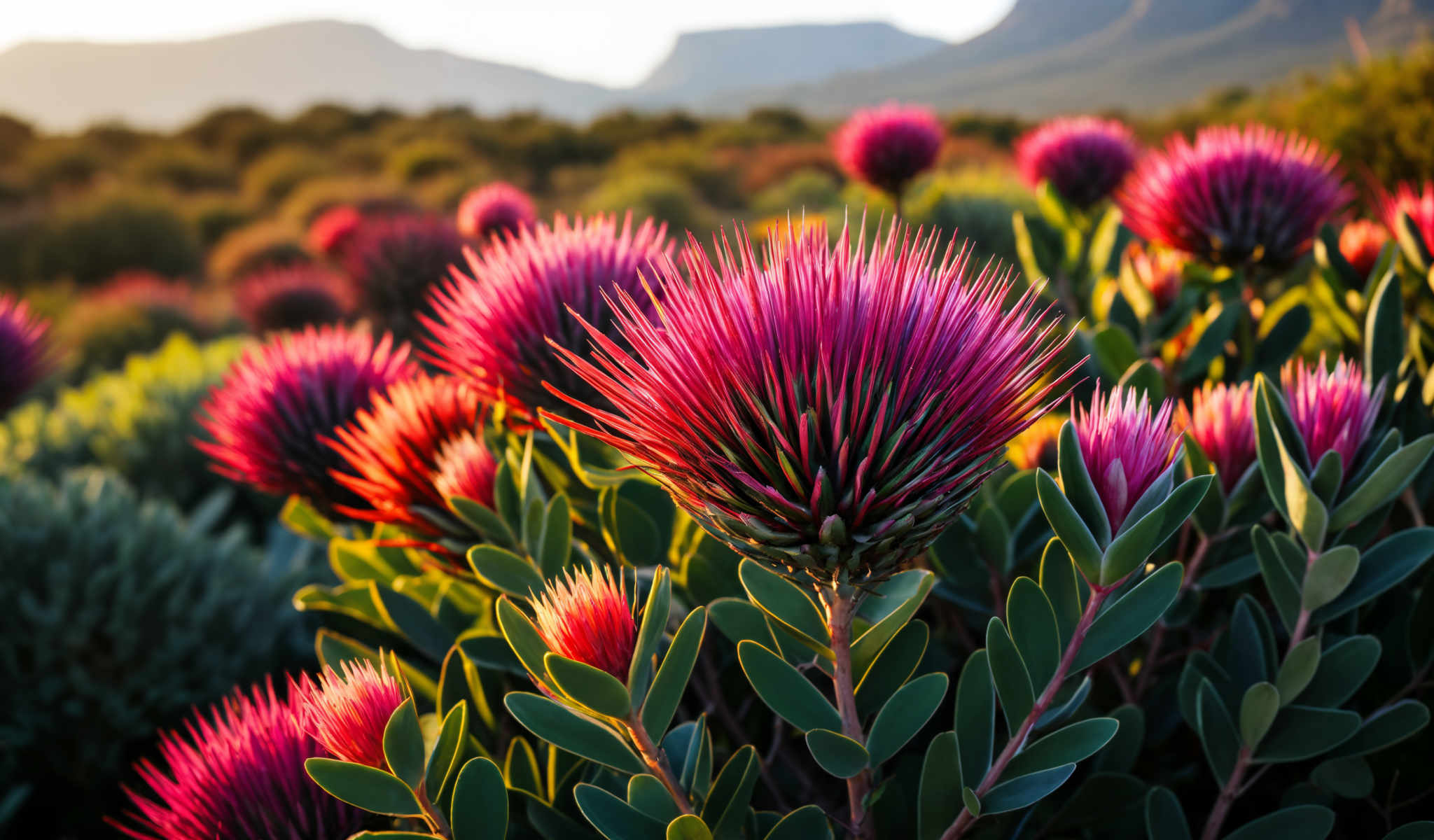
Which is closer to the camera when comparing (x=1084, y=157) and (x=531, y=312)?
(x=531, y=312)

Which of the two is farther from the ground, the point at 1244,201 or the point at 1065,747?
the point at 1244,201

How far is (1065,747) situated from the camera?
1.96ft

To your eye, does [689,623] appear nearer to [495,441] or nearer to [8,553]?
[495,441]

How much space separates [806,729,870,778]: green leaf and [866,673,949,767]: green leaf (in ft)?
0.09

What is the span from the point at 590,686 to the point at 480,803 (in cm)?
16

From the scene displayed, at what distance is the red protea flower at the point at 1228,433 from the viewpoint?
33.6 inches

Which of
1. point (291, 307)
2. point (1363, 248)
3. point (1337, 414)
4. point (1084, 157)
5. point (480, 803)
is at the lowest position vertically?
point (291, 307)

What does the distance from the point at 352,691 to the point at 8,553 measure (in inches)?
79.8

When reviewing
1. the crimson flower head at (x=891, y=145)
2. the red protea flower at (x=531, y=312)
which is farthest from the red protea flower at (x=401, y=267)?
the red protea flower at (x=531, y=312)

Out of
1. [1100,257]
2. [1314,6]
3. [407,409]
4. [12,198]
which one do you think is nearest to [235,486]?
[407,409]

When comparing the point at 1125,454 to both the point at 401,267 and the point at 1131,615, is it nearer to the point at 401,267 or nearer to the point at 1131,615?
the point at 1131,615

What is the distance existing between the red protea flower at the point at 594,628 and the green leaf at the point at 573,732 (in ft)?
0.15

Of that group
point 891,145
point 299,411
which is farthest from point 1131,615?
point 891,145

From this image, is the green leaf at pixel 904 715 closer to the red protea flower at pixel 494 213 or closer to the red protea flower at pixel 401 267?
the red protea flower at pixel 494 213
